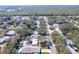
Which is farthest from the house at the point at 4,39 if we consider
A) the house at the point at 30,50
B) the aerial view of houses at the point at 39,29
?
the house at the point at 30,50

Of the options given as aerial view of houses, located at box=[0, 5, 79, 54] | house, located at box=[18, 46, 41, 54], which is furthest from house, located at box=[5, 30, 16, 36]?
house, located at box=[18, 46, 41, 54]

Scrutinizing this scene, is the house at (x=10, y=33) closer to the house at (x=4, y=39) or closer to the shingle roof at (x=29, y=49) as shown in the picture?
the house at (x=4, y=39)

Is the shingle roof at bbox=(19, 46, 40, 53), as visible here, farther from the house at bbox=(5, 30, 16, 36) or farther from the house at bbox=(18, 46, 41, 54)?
the house at bbox=(5, 30, 16, 36)

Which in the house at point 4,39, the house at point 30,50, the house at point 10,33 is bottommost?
the house at point 30,50

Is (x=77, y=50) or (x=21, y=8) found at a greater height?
(x=21, y=8)

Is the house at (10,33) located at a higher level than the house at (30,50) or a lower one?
higher

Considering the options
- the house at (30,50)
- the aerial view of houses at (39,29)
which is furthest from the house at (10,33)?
the house at (30,50)

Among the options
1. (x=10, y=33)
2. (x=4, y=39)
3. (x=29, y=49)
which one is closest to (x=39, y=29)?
(x=29, y=49)
